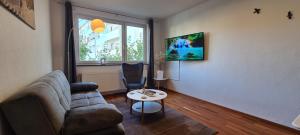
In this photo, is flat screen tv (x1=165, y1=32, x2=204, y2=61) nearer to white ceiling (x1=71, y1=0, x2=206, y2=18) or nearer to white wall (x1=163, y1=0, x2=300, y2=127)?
white wall (x1=163, y1=0, x2=300, y2=127)

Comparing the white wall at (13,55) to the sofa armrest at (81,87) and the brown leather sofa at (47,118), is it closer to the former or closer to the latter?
the brown leather sofa at (47,118)

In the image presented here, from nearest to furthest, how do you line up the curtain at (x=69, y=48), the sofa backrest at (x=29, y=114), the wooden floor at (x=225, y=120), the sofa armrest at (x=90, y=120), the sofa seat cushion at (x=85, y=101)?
the sofa backrest at (x=29, y=114) → the sofa armrest at (x=90, y=120) → the sofa seat cushion at (x=85, y=101) → the wooden floor at (x=225, y=120) → the curtain at (x=69, y=48)

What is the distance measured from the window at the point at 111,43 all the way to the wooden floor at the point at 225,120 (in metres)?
1.91

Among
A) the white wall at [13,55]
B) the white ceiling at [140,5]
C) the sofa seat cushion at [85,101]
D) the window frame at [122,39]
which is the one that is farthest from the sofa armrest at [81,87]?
the white ceiling at [140,5]

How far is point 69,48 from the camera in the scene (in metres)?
3.36

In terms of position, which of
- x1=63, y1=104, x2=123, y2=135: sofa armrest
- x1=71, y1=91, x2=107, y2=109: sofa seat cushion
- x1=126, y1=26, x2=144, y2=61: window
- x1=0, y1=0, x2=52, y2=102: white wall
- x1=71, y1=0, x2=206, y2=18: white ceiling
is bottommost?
x1=71, y1=91, x2=107, y2=109: sofa seat cushion

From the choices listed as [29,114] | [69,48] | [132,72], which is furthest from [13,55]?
[132,72]

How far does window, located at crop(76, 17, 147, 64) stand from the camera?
375 centimetres

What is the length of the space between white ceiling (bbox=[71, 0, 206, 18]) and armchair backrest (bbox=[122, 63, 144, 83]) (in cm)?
145

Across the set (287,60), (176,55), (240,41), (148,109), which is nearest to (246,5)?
(240,41)

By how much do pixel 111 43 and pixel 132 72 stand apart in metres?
1.02

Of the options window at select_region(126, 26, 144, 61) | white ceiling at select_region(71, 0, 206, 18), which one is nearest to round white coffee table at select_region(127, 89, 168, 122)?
window at select_region(126, 26, 144, 61)

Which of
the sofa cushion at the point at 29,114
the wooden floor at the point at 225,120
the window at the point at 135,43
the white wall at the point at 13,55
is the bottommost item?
the wooden floor at the point at 225,120

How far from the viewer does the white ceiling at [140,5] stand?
3.30 meters
